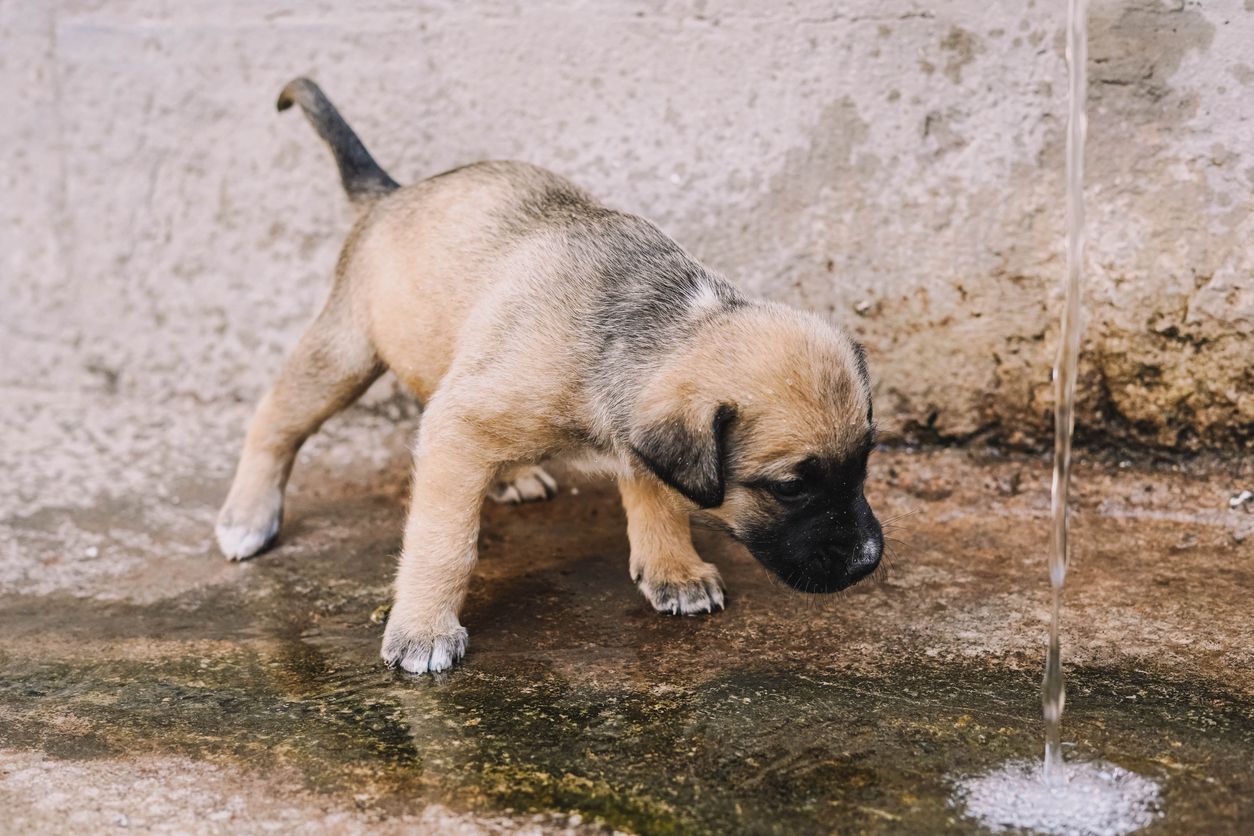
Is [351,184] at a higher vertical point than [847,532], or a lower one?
higher

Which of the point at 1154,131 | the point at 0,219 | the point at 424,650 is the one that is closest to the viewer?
the point at 424,650

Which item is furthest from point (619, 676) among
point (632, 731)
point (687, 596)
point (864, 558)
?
point (864, 558)

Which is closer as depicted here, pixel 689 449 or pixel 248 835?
pixel 248 835

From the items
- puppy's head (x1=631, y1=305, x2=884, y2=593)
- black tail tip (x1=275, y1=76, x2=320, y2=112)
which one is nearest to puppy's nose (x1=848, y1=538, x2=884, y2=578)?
puppy's head (x1=631, y1=305, x2=884, y2=593)

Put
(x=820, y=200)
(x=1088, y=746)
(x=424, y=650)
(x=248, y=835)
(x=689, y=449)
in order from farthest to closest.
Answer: (x=820, y=200)
(x=424, y=650)
(x=689, y=449)
(x=1088, y=746)
(x=248, y=835)

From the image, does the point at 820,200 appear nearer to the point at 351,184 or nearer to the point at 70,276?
the point at 351,184

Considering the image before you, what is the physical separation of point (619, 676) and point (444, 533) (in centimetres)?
79

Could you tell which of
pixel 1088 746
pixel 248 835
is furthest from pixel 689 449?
pixel 248 835

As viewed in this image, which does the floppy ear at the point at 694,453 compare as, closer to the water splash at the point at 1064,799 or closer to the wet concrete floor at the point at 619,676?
the wet concrete floor at the point at 619,676

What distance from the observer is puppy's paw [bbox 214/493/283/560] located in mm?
5465

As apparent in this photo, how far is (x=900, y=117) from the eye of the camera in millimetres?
5730

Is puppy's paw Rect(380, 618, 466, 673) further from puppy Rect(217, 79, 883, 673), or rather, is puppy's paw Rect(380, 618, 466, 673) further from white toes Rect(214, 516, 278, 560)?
white toes Rect(214, 516, 278, 560)

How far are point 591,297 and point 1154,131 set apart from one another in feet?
8.52

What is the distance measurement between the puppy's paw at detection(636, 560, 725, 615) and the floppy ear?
0.69m
